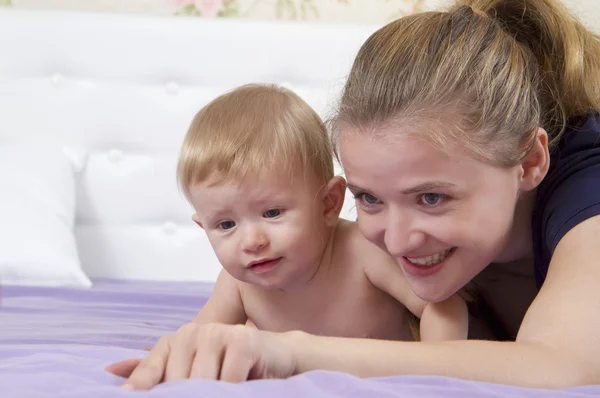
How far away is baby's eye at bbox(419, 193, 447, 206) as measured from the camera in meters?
1.00

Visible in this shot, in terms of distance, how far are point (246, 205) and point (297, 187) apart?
88 millimetres

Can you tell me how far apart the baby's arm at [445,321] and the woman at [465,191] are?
0.08m

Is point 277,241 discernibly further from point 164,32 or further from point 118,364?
point 164,32

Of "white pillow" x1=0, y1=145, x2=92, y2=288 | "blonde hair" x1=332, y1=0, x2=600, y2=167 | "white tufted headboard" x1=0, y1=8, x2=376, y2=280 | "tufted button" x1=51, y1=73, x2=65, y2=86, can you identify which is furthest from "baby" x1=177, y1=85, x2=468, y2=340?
"tufted button" x1=51, y1=73, x2=65, y2=86

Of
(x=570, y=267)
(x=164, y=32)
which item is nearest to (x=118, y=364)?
(x=570, y=267)

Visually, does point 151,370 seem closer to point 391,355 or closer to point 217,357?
point 217,357

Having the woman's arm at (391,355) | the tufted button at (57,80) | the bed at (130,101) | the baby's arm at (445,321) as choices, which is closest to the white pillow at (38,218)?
the bed at (130,101)

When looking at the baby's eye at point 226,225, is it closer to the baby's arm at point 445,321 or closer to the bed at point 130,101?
the baby's arm at point 445,321

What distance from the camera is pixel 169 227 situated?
94.0 inches

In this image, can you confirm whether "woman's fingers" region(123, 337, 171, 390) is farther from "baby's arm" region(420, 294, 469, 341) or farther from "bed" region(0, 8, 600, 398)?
"bed" region(0, 8, 600, 398)

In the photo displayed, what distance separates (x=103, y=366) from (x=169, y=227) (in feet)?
4.97

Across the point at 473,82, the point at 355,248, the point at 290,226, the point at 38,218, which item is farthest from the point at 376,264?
the point at 38,218

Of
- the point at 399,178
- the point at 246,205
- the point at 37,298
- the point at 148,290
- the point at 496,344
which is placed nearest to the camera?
the point at 496,344

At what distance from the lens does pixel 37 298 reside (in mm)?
1809
